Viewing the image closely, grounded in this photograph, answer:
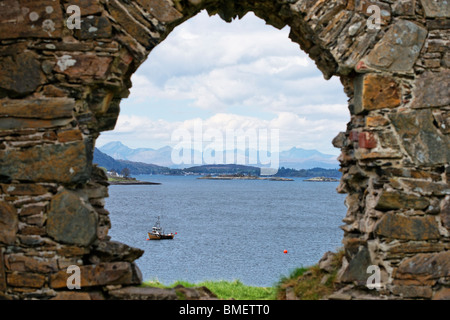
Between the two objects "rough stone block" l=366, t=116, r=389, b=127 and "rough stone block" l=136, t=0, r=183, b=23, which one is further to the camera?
"rough stone block" l=366, t=116, r=389, b=127

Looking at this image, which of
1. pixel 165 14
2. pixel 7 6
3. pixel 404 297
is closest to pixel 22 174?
pixel 7 6

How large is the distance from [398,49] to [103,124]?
151 inches

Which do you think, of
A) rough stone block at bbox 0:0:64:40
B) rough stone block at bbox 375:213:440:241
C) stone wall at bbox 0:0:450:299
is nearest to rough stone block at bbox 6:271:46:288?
stone wall at bbox 0:0:450:299

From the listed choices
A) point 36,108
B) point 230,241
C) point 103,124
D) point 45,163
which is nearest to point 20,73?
point 36,108

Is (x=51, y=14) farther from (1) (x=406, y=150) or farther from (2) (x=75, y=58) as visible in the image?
(1) (x=406, y=150)

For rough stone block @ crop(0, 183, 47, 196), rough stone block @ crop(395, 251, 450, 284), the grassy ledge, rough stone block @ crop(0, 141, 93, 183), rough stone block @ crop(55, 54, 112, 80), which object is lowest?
the grassy ledge

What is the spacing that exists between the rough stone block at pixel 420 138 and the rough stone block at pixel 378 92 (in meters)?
0.18

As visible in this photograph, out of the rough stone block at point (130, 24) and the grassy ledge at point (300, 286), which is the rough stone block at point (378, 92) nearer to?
the grassy ledge at point (300, 286)

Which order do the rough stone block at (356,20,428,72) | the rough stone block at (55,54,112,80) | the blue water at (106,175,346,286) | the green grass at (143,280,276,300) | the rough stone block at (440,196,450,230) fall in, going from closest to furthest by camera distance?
1. the rough stone block at (55,54,112,80)
2. the rough stone block at (440,196,450,230)
3. the rough stone block at (356,20,428,72)
4. the green grass at (143,280,276,300)
5. the blue water at (106,175,346,286)

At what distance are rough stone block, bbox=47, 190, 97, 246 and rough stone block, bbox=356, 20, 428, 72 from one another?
3.68 meters

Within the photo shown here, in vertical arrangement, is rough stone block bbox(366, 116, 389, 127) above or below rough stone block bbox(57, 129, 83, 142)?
above

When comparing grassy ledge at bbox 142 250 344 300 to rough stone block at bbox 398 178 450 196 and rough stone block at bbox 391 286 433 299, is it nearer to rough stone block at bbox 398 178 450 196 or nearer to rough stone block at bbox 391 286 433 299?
rough stone block at bbox 391 286 433 299

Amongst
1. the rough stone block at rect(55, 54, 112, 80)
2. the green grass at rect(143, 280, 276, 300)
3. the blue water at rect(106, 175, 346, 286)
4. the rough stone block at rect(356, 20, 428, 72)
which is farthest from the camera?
the blue water at rect(106, 175, 346, 286)

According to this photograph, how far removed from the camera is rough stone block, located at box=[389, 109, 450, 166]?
5781mm
